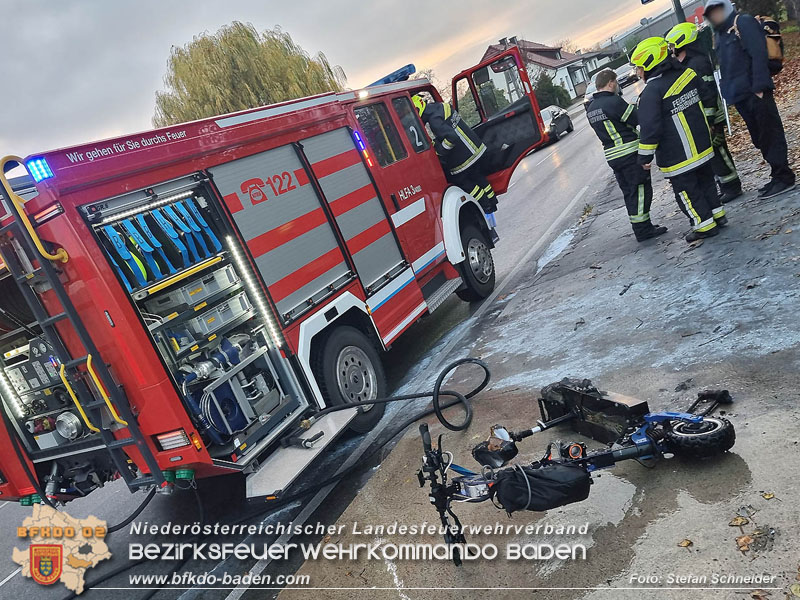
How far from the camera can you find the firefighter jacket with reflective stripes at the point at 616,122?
22.5ft

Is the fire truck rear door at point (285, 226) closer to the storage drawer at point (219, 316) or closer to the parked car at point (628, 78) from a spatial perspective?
the storage drawer at point (219, 316)

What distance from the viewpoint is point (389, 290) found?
20.2ft

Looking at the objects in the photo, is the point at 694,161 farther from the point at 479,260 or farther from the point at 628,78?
the point at 628,78

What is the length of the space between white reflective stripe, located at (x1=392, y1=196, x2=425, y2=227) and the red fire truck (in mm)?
184

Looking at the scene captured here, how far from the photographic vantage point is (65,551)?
506 centimetres

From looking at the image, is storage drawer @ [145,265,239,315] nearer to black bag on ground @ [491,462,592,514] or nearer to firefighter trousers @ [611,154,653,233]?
black bag on ground @ [491,462,592,514]

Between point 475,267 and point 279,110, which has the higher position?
point 279,110

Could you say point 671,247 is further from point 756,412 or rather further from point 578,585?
point 578,585

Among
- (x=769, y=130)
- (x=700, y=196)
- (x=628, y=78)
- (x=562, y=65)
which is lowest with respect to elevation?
(x=700, y=196)

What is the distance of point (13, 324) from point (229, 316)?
170 centimetres

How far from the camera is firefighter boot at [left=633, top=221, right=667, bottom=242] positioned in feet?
23.0

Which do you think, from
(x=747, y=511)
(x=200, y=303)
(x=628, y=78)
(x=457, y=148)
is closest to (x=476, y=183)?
(x=457, y=148)

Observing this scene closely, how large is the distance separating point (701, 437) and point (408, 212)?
14.0 ft

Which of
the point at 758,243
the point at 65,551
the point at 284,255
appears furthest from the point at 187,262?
the point at 758,243
